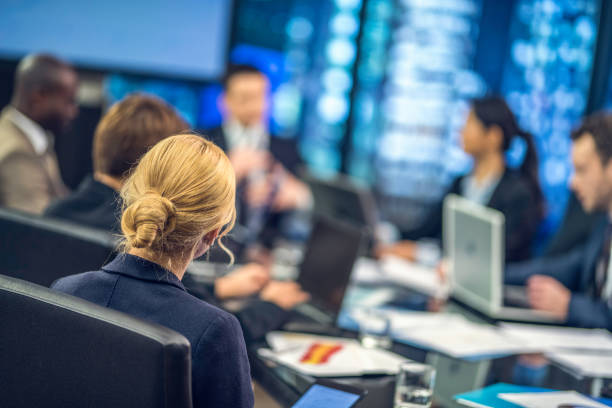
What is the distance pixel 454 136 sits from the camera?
214 inches

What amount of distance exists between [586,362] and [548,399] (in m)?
0.43

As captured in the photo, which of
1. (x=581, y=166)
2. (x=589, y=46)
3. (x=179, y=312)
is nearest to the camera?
(x=179, y=312)

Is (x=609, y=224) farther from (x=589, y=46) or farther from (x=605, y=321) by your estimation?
(x=589, y=46)

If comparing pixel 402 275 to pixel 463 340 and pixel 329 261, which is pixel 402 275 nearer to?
pixel 329 261

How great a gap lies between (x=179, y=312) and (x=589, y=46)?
4.23 m

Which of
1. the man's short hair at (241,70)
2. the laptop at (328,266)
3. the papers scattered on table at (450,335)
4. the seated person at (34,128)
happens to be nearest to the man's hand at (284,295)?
the laptop at (328,266)

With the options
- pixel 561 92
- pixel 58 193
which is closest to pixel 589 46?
pixel 561 92

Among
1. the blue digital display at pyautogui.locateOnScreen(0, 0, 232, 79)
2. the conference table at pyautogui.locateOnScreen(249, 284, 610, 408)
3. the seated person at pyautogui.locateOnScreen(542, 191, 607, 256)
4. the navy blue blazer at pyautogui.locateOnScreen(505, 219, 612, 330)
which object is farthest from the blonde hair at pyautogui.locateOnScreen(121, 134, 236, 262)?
the blue digital display at pyautogui.locateOnScreen(0, 0, 232, 79)

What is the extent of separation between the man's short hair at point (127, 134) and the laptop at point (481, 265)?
44.0 inches

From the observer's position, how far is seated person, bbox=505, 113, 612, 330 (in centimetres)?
236

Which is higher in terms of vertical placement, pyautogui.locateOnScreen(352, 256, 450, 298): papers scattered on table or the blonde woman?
the blonde woman

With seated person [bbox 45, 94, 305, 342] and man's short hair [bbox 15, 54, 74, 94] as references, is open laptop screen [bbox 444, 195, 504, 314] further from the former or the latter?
man's short hair [bbox 15, 54, 74, 94]

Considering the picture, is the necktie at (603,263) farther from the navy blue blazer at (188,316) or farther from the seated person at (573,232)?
the navy blue blazer at (188,316)

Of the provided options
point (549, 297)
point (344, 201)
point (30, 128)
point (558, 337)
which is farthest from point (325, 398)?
point (30, 128)
